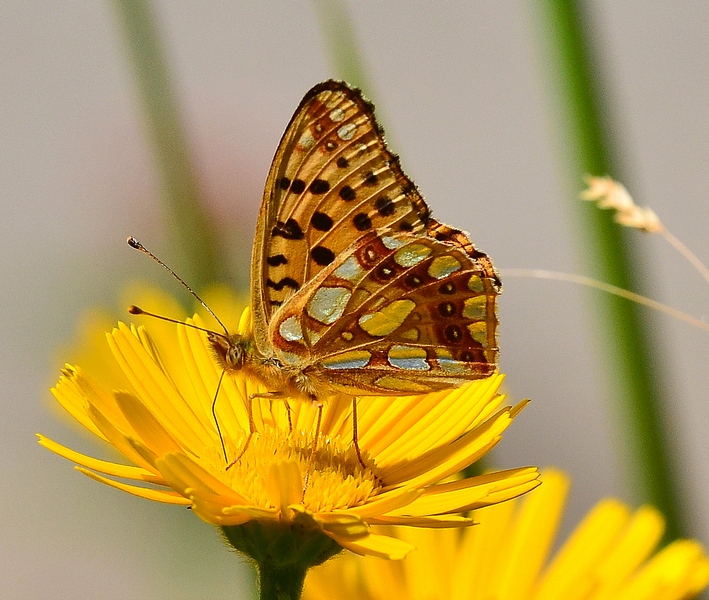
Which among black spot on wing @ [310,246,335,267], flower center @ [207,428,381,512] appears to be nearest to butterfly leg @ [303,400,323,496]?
flower center @ [207,428,381,512]

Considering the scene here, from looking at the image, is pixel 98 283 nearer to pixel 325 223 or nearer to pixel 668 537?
pixel 325 223

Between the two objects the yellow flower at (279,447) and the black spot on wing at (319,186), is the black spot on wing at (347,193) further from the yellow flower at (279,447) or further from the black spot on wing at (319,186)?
the yellow flower at (279,447)

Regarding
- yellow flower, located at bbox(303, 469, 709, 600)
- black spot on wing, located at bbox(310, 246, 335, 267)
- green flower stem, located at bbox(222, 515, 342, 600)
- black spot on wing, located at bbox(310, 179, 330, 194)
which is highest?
black spot on wing, located at bbox(310, 179, 330, 194)

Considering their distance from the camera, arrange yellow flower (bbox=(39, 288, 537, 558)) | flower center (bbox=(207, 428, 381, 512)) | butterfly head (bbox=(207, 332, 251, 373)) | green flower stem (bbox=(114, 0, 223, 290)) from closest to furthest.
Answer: yellow flower (bbox=(39, 288, 537, 558)) < flower center (bbox=(207, 428, 381, 512)) < butterfly head (bbox=(207, 332, 251, 373)) < green flower stem (bbox=(114, 0, 223, 290))

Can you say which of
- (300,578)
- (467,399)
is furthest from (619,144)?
(300,578)

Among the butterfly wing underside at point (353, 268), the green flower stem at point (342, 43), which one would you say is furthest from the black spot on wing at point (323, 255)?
the green flower stem at point (342, 43)

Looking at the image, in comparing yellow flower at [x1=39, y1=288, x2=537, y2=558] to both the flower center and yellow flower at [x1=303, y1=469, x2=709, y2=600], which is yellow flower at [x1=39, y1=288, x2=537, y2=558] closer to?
the flower center
